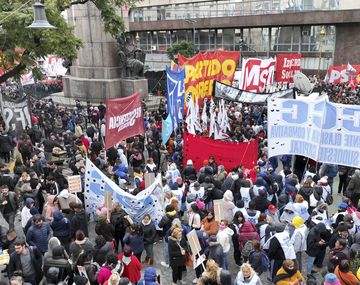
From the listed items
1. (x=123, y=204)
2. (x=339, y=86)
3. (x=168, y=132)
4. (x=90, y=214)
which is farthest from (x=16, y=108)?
(x=339, y=86)

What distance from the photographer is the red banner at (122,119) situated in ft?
35.5

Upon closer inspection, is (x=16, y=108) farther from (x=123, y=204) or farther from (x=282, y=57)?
(x=282, y=57)

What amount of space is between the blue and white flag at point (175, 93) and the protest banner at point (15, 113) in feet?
19.4

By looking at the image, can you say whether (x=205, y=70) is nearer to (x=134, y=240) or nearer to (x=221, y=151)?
(x=221, y=151)

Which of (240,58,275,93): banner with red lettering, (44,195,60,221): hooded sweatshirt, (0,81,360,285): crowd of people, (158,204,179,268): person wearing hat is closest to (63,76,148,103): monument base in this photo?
(240,58,275,93): banner with red lettering

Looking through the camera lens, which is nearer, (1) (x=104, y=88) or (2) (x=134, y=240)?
(2) (x=134, y=240)

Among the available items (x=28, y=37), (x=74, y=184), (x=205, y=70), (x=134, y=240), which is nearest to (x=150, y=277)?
(x=134, y=240)

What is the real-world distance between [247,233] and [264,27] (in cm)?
3965

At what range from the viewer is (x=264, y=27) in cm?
4347

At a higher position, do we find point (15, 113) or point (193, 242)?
point (15, 113)

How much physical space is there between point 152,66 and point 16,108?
3954 centimetres

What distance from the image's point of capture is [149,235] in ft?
24.3

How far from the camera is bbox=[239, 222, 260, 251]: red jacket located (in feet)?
22.8

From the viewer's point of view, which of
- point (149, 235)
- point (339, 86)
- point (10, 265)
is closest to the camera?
point (10, 265)
